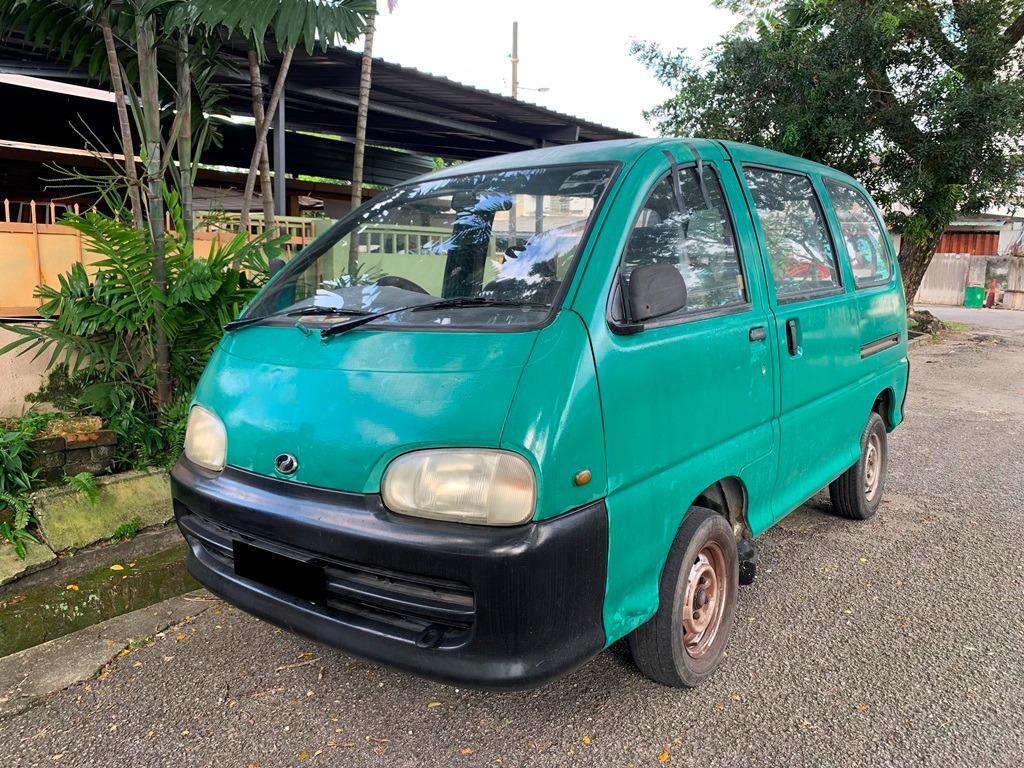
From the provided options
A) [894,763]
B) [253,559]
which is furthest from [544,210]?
[894,763]

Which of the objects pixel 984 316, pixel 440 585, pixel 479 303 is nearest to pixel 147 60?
pixel 479 303

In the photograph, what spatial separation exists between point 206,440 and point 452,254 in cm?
112

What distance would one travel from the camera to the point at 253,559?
2.28 meters

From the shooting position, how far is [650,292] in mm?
2215

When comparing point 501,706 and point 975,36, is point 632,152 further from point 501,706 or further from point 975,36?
point 975,36

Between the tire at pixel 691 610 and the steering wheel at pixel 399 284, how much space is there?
122cm

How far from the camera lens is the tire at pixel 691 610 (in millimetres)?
2418

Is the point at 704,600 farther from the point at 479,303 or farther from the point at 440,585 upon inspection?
the point at 479,303

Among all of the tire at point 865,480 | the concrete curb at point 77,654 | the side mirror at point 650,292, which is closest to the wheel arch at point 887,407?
the tire at point 865,480

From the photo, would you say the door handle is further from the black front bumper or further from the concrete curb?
the concrete curb

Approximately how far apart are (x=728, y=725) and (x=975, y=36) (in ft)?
33.0

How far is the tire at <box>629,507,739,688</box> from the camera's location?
2418mm

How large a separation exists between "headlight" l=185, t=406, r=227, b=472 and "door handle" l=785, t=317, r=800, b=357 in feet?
6.96

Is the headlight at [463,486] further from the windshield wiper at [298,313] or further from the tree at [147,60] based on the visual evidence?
the tree at [147,60]
